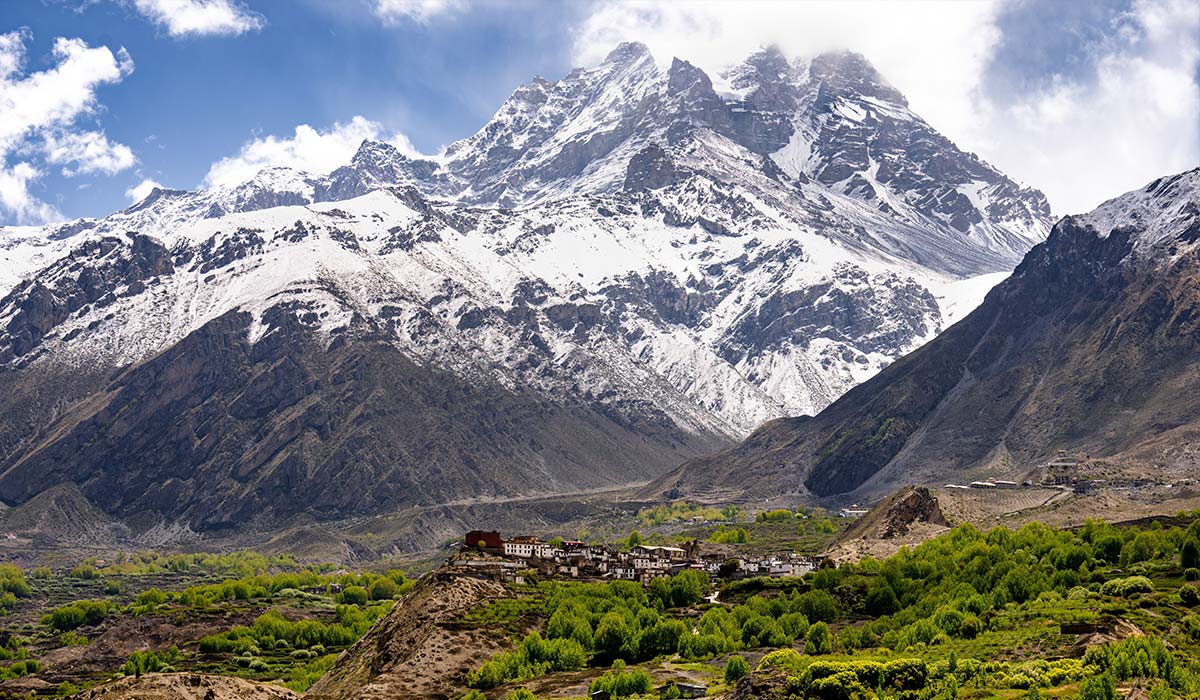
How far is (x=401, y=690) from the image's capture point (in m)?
→ 124

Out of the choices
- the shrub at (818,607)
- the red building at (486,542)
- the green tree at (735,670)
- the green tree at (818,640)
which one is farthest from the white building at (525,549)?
the green tree at (735,670)

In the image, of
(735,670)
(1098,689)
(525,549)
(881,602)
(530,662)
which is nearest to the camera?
(1098,689)

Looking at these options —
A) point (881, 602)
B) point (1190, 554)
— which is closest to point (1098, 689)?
point (881, 602)

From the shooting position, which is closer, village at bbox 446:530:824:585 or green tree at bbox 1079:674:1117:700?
green tree at bbox 1079:674:1117:700

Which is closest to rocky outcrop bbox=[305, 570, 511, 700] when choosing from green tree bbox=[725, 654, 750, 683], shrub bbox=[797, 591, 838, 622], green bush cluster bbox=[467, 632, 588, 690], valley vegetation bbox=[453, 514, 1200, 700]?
green bush cluster bbox=[467, 632, 588, 690]

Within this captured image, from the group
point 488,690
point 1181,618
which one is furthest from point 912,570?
point 488,690

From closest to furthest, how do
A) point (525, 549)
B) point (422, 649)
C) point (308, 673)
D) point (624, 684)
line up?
point (624, 684) → point (422, 649) → point (308, 673) → point (525, 549)

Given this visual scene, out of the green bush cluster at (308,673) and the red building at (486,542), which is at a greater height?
the red building at (486,542)

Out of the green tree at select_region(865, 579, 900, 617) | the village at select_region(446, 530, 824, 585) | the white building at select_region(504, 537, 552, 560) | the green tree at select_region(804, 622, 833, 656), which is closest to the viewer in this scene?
the green tree at select_region(804, 622, 833, 656)

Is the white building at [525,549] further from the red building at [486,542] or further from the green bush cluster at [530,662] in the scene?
the green bush cluster at [530,662]

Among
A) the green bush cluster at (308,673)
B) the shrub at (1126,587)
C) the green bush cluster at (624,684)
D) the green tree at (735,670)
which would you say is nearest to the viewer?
the green bush cluster at (624,684)

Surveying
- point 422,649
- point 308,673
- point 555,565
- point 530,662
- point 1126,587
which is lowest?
point 1126,587

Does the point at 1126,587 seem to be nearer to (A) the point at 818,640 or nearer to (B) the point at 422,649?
(A) the point at 818,640

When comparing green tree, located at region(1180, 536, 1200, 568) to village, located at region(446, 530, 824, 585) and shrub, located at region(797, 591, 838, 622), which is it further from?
village, located at region(446, 530, 824, 585)
